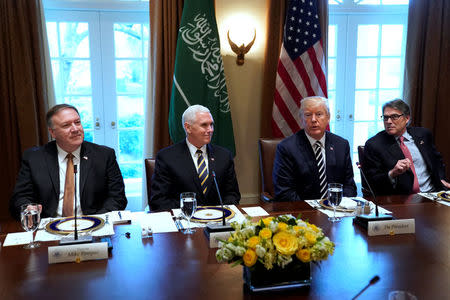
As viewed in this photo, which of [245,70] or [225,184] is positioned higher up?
[245,70]

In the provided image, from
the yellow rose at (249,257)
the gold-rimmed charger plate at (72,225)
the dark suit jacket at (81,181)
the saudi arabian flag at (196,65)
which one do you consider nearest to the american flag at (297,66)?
the saudi arabian flag at (196,65)

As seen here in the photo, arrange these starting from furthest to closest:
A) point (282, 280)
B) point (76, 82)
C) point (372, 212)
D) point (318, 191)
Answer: point (76, 82)
point (318, 191)
point (372, 212)
point (282, 280)

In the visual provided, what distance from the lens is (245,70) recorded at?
4.15 meters

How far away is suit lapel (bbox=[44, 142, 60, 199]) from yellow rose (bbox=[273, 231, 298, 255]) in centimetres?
163

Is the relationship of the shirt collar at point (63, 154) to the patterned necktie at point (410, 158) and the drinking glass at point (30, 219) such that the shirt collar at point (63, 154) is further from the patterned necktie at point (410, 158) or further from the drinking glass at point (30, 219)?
the patterned necktie at point (410, 158)

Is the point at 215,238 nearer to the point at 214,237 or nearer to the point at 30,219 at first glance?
the point at 214,237

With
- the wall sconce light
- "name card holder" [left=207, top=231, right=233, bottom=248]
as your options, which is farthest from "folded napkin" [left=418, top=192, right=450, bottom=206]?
the wall sconce light

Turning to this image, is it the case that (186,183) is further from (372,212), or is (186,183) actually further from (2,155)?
(2,155)

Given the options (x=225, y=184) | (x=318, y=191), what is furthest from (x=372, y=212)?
(x=225, y=184)

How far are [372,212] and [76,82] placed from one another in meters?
3.02

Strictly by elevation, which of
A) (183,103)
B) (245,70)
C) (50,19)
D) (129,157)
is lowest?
(129,157)

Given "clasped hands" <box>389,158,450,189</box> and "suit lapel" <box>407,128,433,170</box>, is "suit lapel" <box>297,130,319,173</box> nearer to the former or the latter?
"clasped hands" <box>389,158,450,189</box>

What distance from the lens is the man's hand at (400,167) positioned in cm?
274

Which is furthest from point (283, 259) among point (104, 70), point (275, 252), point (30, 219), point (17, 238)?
point (104, 70)
